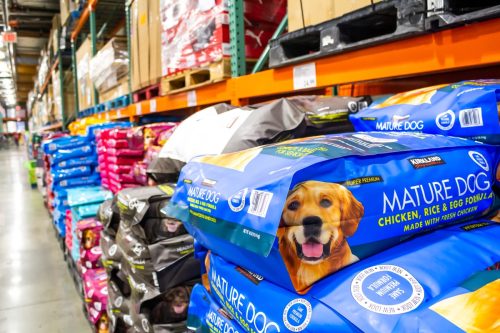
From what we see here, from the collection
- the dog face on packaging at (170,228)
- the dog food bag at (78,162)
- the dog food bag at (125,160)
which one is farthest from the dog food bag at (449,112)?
the dog food bag at (78,162)

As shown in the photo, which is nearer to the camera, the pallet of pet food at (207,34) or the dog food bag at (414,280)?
the dog food bag at (414,280)

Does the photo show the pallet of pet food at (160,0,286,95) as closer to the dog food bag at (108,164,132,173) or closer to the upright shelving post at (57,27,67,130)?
the dog food bag at (108,164,132,173)

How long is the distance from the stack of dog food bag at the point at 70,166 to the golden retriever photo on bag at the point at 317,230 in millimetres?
3753

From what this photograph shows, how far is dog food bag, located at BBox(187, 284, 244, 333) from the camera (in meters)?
1.02

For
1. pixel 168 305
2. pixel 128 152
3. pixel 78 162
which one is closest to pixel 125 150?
pixel 128 152

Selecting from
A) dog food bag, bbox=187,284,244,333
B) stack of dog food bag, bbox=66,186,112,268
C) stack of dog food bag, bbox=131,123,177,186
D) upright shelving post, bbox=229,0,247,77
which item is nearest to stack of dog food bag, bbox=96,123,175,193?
stack of dog food bag, bbox=131,123,177,186

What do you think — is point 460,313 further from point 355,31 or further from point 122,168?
point 122,168

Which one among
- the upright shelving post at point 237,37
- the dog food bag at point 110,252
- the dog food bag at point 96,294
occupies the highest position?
the upright shelving post at point 237,37

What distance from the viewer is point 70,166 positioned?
4.09 m

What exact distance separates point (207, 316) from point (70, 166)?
135 inches
